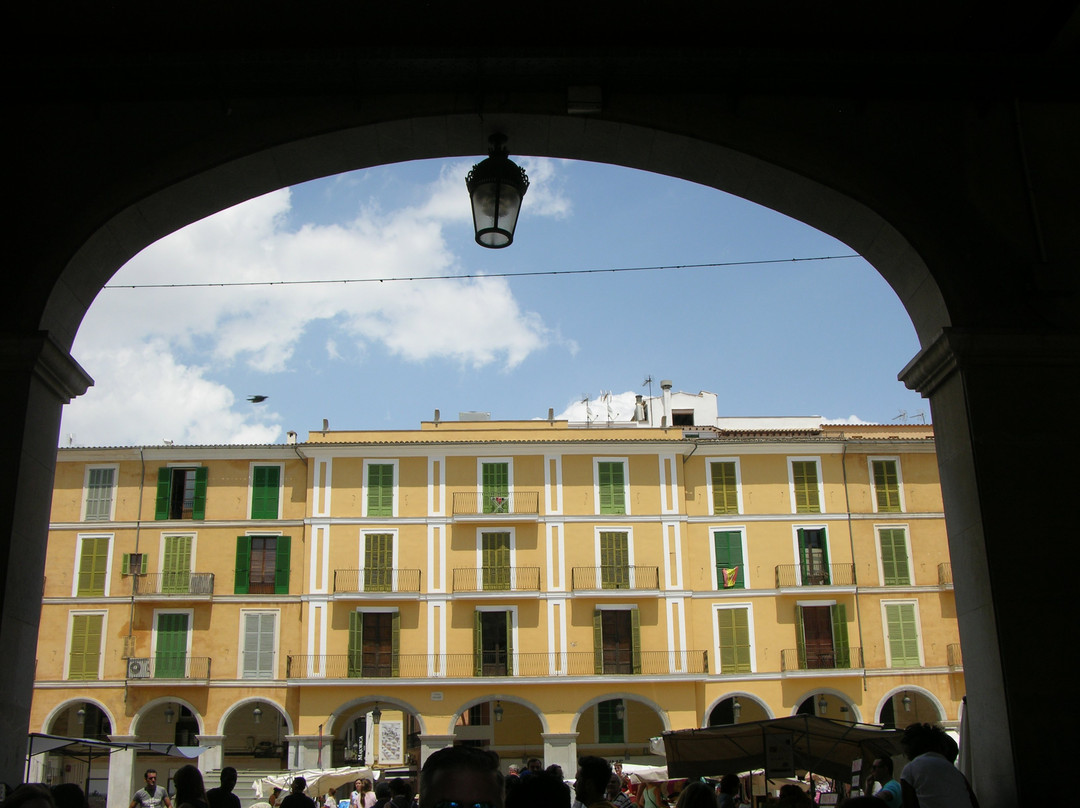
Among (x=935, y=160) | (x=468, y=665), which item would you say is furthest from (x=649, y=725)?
(x=935, y=160)

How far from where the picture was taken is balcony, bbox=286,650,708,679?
33.0 m

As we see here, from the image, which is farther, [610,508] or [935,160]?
[610,508]

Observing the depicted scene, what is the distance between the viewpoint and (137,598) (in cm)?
3356

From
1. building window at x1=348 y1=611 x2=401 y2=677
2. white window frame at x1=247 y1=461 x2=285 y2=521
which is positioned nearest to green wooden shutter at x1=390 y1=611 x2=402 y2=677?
building window at x1=348 y1=611 x2=401 y2=677

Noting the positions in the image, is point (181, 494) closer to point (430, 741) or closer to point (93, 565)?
point (93, 565)

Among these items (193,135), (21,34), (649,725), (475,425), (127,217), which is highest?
(475,425)

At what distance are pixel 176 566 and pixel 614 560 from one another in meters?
14.1

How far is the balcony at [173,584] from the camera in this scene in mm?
33688

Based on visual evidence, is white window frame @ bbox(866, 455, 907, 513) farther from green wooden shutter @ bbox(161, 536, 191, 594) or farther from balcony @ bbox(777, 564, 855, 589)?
green wooden shutter @ bbox(161, 536, 191, 594)

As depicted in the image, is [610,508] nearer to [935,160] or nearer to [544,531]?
[544,531]

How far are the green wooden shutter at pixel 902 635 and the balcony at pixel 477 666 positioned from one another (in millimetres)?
6159

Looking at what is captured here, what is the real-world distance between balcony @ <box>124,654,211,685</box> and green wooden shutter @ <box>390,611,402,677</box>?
5724 millimetres

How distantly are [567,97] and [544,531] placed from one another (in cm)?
2992

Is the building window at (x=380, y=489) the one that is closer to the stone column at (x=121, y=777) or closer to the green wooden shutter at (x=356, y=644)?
the green wooden shutter at (x=356, y=644)
